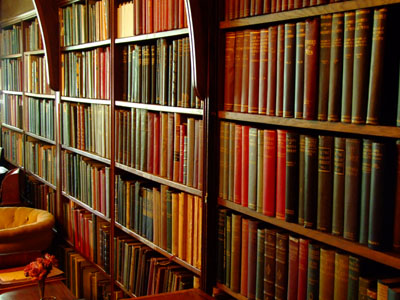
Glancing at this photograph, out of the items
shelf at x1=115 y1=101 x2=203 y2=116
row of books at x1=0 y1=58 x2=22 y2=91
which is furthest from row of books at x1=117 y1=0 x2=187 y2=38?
row of books at x1=0 y1=58 x2=22 y2=91

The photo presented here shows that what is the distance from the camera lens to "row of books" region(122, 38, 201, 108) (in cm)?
205

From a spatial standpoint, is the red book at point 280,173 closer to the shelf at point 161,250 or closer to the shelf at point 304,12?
the shelf at point 304,12

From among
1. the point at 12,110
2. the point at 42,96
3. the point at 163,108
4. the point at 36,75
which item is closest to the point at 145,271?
the point at 163,108

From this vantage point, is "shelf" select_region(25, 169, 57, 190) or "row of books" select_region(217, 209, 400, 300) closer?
"row of books" select_region(217, 209, 400, 300)

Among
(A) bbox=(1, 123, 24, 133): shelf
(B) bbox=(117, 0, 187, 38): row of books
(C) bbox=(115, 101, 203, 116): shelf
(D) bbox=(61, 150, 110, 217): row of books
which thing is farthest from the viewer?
(A) bbox=(1, 123, 24, 133): shelf

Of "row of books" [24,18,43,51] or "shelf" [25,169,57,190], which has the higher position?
"row of books" [24,18,43,51]

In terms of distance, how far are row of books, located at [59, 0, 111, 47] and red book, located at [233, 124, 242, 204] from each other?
4.21 feet

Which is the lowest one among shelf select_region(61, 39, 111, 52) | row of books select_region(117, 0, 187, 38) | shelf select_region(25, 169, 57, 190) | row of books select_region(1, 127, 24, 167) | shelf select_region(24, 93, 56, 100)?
shelf select_region(25, 169, 57, 190)

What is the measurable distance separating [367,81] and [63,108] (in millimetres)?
2636

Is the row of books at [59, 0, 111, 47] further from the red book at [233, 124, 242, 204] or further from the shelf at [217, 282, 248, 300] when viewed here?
the shelf at [217, 282, 248, 300]

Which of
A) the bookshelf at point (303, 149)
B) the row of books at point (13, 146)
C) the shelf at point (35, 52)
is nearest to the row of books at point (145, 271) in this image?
the bookshelf at point (303, 149)

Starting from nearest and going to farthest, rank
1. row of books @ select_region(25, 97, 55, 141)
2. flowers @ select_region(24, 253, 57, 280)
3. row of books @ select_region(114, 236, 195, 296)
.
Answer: row of books @ select_region(114, 236, 195, 296) < flowers @ select_region(24, 253, 57, 280) < row of books @ select_region(25, 97, 55, 141)

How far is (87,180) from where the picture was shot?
125 inches

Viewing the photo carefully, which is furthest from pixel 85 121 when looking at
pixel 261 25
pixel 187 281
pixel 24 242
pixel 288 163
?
pixel 288 163
